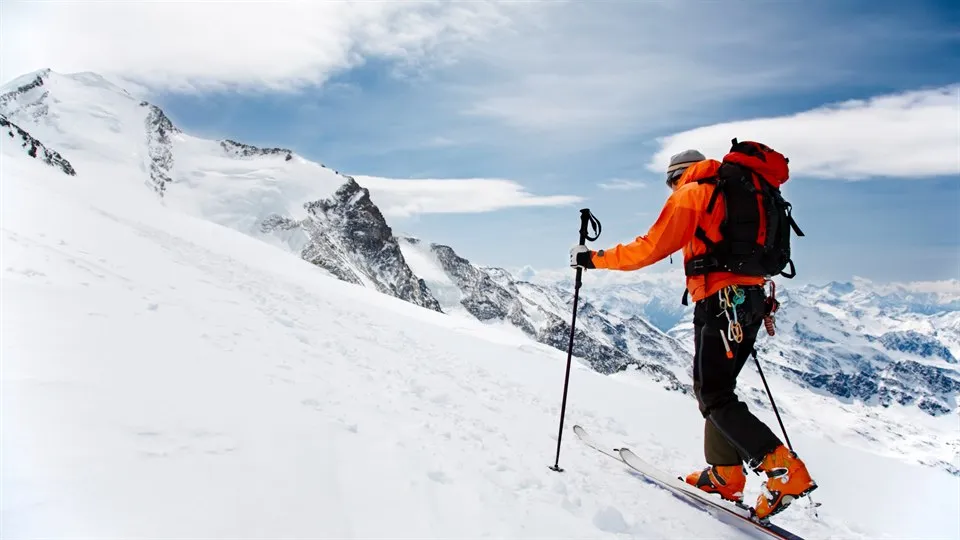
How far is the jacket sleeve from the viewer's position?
533 cm

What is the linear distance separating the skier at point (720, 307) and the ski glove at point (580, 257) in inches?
16.0

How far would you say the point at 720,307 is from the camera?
214 inches

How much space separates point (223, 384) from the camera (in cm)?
540

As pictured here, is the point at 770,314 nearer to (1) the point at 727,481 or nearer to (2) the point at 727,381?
(2) the point at 727,381

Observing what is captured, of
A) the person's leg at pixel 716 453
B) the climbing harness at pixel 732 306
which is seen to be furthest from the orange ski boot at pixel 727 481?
the climbing harness at pixel 732 306


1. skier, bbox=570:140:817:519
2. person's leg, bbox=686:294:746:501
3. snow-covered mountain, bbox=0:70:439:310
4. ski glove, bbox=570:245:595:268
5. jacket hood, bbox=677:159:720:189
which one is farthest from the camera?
snow-covered mountain, bbox=0:70:439:310

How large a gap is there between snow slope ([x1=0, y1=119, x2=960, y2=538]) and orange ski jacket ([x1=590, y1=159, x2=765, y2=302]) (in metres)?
2.40

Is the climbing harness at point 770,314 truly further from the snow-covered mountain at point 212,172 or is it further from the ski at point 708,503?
the snow-covered mountain at point 212,172

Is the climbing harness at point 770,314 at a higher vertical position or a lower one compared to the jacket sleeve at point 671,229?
lower

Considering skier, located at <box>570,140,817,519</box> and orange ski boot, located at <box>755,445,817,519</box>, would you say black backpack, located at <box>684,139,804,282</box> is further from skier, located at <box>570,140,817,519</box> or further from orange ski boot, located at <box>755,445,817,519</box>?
orange ski boot, located at <box>755,445,817,519</box>

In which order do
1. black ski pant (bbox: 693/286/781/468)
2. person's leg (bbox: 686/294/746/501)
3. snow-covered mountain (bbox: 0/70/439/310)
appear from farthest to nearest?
snow-covered mountain (bbox: 0/70/439/310), person's leg (bbox: 686/294/746/501), black ski pant (bbox: 693/286/781/468)

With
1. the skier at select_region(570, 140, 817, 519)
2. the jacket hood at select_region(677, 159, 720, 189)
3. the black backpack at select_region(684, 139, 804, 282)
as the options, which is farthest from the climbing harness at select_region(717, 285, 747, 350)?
the jacket hood at select_region(677, 159, 720, 189)

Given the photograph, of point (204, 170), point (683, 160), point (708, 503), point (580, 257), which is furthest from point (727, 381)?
point (204, 170)

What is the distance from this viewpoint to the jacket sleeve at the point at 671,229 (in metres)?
5.33
